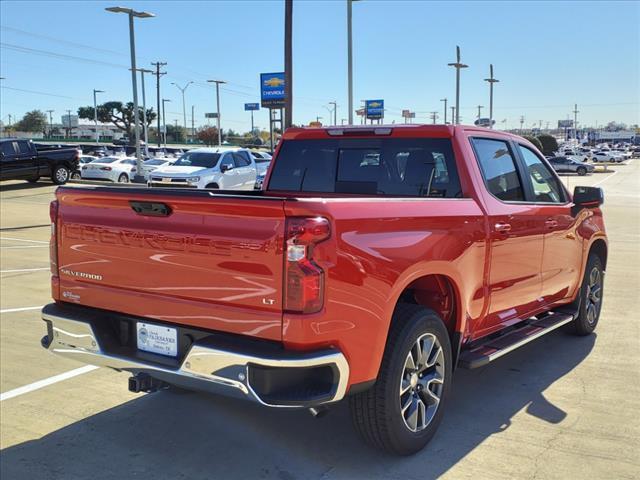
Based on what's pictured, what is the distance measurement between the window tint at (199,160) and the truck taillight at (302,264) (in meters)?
18.7

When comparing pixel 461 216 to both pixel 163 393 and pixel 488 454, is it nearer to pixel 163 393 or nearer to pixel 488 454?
pixel 488 454

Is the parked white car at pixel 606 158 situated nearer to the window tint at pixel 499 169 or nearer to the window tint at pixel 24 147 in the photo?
the window tint at pixel 24 147

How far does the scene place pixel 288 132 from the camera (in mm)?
5215

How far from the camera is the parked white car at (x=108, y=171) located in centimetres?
2923

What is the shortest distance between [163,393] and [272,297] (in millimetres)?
2257

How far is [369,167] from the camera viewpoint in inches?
186

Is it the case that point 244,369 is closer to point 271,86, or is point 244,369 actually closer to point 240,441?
point 240,441

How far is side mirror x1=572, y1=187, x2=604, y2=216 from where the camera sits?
5.48m

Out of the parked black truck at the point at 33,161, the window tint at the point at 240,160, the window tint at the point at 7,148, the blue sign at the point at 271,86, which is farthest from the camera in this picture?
the blue sign at the point at 271,86

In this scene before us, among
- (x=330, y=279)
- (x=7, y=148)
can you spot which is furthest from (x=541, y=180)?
(x=7, y=148)

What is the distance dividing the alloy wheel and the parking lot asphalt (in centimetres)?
24

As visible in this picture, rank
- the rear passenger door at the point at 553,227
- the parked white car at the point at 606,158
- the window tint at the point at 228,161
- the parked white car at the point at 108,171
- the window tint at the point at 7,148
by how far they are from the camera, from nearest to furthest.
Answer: the rear passenger door at the point at 553,227 < the window tint at the point at 228,161 < the window tint at the point at 7,148 < the parked white car at the point at 108,171 < the parked white car at the point at 606,158

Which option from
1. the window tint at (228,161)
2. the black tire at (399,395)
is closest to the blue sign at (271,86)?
the window tint at (228,161)

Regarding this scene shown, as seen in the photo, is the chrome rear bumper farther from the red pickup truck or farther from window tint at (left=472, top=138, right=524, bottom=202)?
window tint at (left=472, top=138, right=524, bottom=202)
